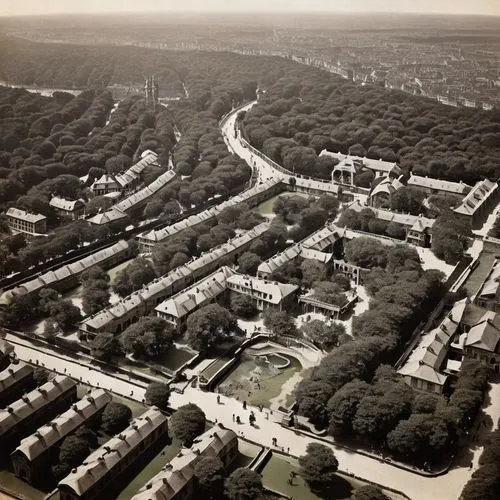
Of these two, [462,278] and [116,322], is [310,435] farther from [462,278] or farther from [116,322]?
[462,278]

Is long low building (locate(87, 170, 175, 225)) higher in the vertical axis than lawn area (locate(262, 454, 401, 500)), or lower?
higher

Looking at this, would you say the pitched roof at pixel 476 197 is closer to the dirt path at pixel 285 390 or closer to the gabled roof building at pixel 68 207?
the dirt path at pixel 285 390

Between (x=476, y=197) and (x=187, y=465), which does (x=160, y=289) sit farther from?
(x=476, y=197)

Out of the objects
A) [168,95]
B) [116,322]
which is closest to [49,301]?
[116,322]

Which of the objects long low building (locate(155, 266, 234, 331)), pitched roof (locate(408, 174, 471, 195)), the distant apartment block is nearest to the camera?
long low building (locate(155, 266, 234, 331))

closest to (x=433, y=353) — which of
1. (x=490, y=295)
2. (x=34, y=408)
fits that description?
(x=490, y=295)

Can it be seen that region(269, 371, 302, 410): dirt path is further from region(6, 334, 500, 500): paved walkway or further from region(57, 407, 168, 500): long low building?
region(57, 407, 168, 500): long low building

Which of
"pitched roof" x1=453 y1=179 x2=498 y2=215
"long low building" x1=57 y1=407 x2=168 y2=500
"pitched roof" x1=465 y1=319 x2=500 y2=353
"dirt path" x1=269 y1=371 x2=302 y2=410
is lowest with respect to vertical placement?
"dirt path" x1=269 y1=371 x2=302 y2=410

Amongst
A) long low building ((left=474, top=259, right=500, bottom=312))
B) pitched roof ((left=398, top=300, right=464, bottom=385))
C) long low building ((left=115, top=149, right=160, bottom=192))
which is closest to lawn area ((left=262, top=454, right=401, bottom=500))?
pitched roof ((left=398, top=300, right=464, bottom=385))
